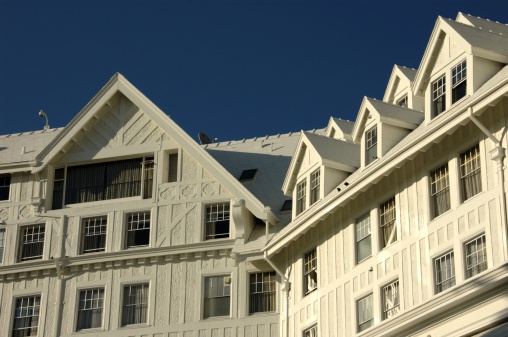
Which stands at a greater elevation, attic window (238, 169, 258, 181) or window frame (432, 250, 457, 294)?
attic window (238, 169, 258, 181)

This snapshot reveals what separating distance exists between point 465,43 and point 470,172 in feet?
13.5

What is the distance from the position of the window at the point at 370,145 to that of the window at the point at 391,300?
474 cm

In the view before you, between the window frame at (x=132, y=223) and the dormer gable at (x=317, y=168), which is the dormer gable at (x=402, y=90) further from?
the window frame at (x=132, y=223)

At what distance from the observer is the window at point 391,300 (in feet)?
129

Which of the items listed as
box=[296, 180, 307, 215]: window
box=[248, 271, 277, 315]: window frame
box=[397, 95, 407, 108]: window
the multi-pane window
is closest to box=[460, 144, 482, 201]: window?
the multi-pane window

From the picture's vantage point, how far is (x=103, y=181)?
165 ft

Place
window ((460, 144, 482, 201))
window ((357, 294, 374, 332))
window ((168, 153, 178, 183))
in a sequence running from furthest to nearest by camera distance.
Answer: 1. window ((168, 153, 178, 183))
2. window ((357, 294, 374, 332))
3. window ((460, 144, 482, 201))

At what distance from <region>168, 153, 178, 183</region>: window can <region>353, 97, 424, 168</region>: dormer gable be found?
982cm

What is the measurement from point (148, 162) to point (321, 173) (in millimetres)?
8941

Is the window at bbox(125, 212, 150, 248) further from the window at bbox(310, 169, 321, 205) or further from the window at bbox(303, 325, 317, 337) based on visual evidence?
the window at bbox(303, 325, 317, 337)

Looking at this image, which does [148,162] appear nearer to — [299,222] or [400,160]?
[299,222]

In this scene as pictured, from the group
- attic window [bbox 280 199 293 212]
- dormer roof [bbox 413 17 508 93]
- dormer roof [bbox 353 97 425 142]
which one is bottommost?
attic window [bbox 280 199 293 212]

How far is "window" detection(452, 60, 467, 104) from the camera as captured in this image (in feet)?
125

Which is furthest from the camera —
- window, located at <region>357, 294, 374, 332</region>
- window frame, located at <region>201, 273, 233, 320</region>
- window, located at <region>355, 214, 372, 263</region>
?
window frame, located at <region>201, 273, 233, 320</region>
